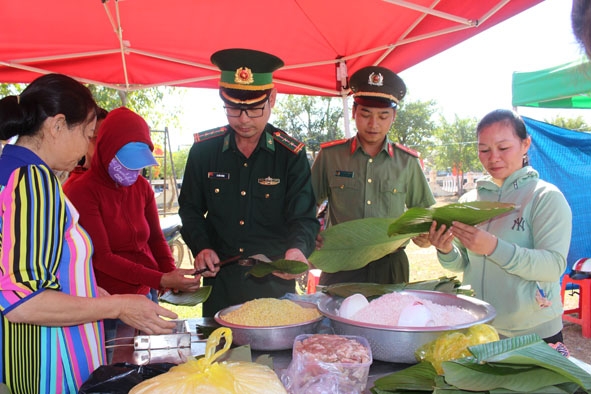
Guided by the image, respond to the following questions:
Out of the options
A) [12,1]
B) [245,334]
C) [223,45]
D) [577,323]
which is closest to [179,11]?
[223,45]

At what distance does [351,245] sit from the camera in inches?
62.3

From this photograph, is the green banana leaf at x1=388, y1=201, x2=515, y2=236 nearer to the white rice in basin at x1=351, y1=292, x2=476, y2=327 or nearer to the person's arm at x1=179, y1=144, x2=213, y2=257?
the white rice in basin at x1=351, y1=292, x2=476, y2=327

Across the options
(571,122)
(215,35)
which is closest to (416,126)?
(571,122)

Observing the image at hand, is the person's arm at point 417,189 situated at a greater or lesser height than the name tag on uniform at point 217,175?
lesser

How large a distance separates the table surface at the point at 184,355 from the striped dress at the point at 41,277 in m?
0.08

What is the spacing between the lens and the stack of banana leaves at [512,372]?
34.5 inches

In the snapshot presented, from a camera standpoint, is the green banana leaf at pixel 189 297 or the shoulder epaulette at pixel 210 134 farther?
the shoulder epaulette at pixel 210 134

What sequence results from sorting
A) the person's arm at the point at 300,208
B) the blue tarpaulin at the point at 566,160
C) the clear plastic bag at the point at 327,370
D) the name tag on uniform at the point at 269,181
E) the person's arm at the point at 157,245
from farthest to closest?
the blue tarpaulin at the point at 566,160, the person's arm at the point at 157,245, the name tag on uniform at the point at 269,181, the person's arm at the point at 300,208, the clear plastic bag at the point at 327,370

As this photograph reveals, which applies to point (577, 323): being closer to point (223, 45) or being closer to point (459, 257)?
point (459, 257)

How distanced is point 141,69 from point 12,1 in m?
1.34

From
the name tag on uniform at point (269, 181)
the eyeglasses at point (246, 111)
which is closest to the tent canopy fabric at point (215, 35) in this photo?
the eyeglasses at point (246, 111)

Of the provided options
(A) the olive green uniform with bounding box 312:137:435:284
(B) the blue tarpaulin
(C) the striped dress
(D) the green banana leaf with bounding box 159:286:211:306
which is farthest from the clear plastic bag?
(B) the blue tarpaulin

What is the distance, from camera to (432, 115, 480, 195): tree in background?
28172mm

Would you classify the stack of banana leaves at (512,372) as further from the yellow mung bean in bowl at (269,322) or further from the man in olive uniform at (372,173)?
the man in olive uniform at (372,173)
